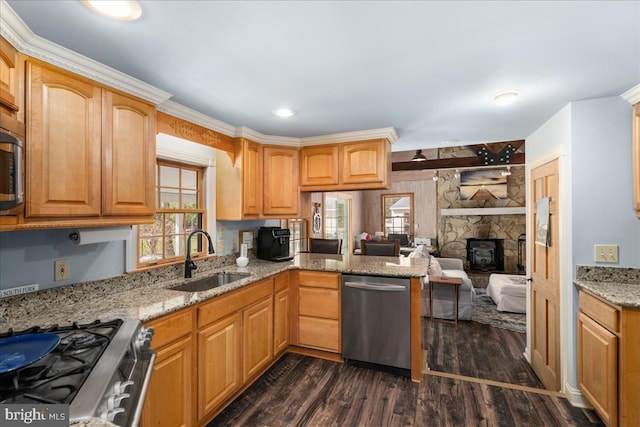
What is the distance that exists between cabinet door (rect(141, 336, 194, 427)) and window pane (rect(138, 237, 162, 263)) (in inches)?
34.5

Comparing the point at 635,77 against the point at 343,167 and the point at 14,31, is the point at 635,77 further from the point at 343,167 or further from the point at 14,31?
the point at 14,31

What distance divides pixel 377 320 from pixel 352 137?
1.86 metres

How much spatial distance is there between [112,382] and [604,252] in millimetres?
3045

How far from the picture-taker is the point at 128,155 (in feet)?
5.90

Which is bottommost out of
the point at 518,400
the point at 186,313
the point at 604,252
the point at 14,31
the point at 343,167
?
the point at 518,400

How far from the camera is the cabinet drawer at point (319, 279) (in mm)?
2826

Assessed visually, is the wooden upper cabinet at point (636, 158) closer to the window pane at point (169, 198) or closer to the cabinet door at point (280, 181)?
the cabinet door at point (280, 181)

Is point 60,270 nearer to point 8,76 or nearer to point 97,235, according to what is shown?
point 97,235

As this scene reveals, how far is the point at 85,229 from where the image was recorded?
5.66 ft

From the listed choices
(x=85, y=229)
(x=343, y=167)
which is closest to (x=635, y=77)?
(x=343, y=167)

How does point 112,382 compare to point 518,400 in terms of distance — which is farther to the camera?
point 518,400
